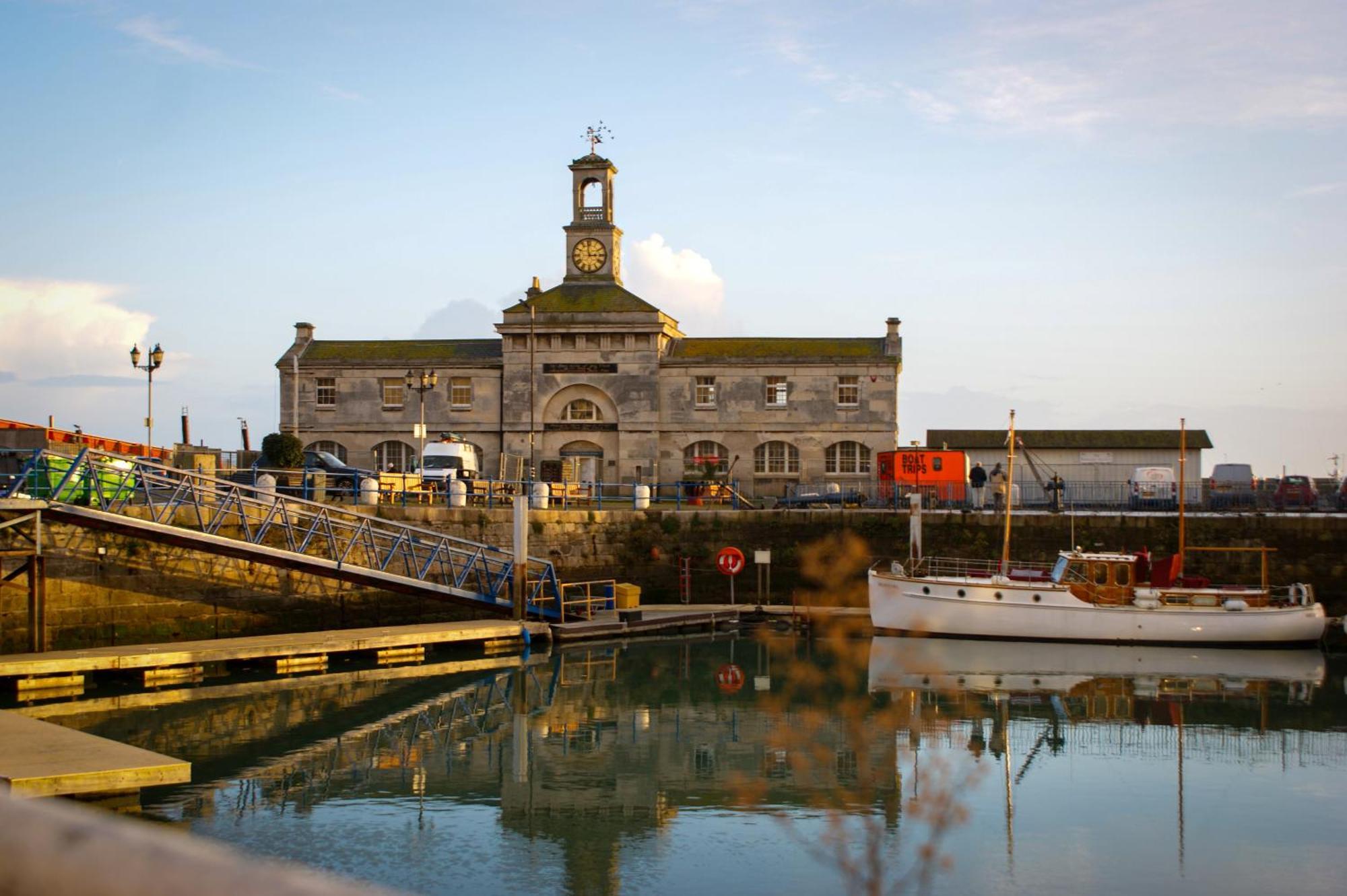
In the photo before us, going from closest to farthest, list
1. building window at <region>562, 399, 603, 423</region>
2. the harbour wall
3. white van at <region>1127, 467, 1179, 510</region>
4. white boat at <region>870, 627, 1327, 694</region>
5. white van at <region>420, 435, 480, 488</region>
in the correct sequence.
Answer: white boat at <region>870, 627, 1327, 694</region> < the harbour wall < white van at <region>420, 435, 480, 488</region> < white van at <region>1127, 467, 1179, 510</region> < building window at <region>562, 399, 603, 423</region>

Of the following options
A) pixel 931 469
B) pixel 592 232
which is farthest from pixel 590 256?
pixel 931 469

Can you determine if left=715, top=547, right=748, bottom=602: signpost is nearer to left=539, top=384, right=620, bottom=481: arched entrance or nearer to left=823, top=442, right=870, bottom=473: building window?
left=823, top=442, right=870, bottom=473: building window

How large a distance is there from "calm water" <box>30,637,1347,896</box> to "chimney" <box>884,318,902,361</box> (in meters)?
24.6

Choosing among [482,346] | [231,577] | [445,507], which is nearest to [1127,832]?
[231,577]

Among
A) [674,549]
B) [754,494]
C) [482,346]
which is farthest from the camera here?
[482,346]

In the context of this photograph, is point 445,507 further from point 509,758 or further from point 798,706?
point 509,758

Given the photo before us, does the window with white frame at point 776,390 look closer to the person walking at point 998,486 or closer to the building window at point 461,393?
the person walking at point 998,486

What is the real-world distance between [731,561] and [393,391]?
2138 cm

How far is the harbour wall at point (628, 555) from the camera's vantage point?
96.6ft

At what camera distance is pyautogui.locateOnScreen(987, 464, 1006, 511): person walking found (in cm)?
4431

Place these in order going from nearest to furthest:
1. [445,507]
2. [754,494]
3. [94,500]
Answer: [94,500] → [445,507] → [754,494]

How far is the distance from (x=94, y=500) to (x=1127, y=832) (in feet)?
72.9

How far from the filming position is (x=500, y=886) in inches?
568

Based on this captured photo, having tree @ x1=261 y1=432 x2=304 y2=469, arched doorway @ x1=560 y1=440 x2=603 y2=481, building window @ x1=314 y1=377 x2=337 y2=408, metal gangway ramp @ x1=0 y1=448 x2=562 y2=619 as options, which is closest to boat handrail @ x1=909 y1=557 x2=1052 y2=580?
metal gangway ramp @ x1=0 y1=448 x2=562 y2=619
